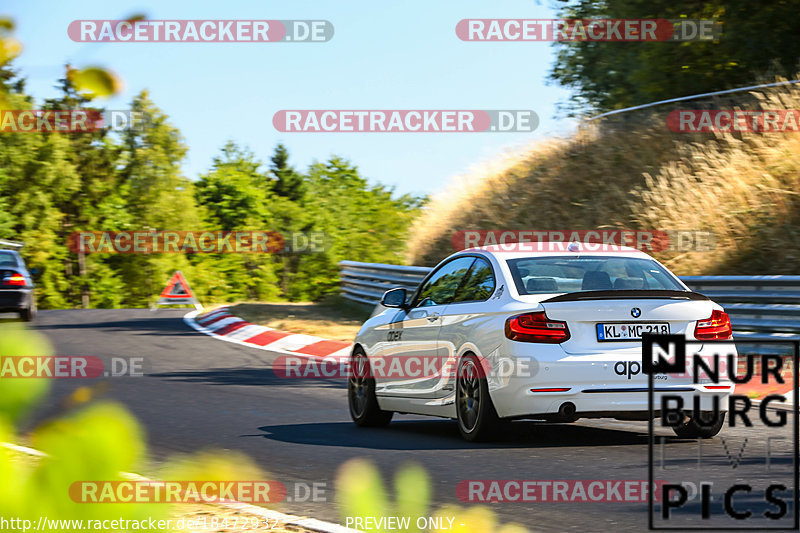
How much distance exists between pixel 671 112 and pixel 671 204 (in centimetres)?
402

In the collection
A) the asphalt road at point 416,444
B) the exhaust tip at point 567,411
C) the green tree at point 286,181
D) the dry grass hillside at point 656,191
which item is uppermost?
the green tree at point 286,181

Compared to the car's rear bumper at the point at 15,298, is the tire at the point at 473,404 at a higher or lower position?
lower

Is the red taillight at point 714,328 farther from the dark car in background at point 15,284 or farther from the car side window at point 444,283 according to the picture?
the dark car in background at point 15,284

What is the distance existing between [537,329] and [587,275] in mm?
809

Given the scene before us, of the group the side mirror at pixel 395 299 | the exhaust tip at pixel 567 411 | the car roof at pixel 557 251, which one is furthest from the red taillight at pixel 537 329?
the side mirror at pixel 395 299

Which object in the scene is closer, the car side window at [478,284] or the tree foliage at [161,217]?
the car side window at [478,284]

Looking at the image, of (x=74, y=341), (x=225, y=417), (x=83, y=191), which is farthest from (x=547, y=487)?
(x=83, y=191)

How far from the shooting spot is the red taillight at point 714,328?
27.0ft

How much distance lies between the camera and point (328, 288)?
87.0 meters

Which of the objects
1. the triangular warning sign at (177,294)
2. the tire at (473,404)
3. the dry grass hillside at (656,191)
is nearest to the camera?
the tire at (473,404)

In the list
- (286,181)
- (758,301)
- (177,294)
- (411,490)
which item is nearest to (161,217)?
(286,181)

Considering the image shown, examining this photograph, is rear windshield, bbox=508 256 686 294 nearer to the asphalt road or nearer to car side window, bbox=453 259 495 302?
car side window, bbox=453 259 495 302

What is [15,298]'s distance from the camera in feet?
72.9

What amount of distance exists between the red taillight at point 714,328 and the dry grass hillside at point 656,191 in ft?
29.3
